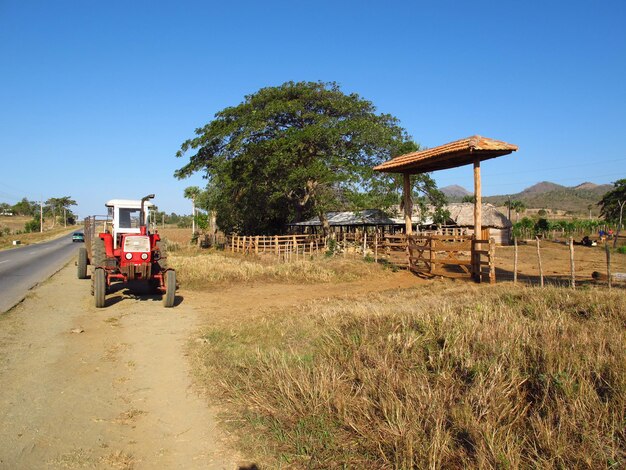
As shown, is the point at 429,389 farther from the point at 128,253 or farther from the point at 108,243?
the point at 108,243

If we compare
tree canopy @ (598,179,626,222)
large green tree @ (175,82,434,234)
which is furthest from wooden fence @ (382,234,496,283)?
tree canopy @ (598,179,626,222)

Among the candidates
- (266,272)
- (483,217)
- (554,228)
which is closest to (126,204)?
(266,272)

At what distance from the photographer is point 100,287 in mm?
10406

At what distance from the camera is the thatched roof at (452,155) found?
1434 centimetres

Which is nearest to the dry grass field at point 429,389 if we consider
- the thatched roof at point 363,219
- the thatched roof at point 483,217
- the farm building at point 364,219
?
the farm building at point 364,219

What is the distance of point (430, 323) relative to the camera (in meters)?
6.26

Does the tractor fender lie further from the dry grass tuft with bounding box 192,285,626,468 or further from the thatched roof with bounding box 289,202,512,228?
the thatched roof with bounding box 289,202,512,228

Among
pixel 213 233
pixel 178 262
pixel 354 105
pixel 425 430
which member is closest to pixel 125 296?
pixel 178 262

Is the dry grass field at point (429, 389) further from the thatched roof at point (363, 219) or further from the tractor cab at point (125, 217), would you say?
the thatched roof at point (363, 219)

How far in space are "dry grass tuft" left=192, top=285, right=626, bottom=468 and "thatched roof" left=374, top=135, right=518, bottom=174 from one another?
28.1 feet

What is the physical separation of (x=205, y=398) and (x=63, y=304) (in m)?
7.74

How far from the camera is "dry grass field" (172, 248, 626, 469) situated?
3.44 meters

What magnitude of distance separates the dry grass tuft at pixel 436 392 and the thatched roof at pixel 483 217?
122 feet

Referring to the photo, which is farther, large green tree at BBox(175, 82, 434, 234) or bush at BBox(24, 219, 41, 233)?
bush at BBox(24, 219, 41, 233)
